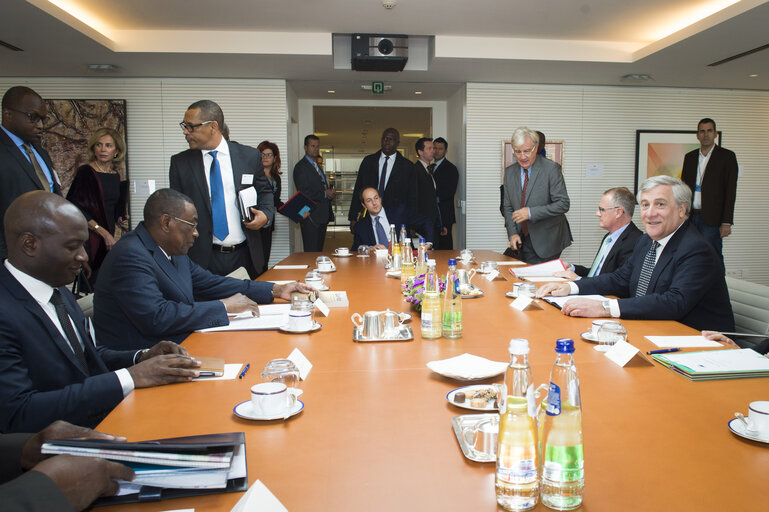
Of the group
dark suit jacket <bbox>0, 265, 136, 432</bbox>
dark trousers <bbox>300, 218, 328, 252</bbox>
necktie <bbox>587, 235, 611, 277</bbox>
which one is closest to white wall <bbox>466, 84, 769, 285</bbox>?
dark trousers <bbox>300, 218, 328, 252</bbox>

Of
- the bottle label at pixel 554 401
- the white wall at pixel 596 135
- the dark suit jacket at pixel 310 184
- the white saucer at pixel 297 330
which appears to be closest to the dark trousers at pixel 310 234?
the dark suit jacket at pixel 310 184

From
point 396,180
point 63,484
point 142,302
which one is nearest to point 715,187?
point 396,180

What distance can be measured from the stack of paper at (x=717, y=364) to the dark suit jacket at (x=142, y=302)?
1573mm

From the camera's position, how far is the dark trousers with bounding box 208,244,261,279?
3.57 metres

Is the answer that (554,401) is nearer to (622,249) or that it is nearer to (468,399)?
(468,399)

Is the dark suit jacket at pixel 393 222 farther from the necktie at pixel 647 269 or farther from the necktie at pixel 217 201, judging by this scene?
the necktie at pixel 647 269

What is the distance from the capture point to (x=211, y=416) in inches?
51.5

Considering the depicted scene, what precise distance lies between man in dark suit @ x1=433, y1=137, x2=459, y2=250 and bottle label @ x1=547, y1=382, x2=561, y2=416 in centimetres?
685

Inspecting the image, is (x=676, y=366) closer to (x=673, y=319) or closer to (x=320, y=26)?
(x=673, y=319)

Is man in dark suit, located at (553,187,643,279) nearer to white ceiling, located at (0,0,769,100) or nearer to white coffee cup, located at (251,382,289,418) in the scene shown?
white coffee cup, located at (251,382,289,418)

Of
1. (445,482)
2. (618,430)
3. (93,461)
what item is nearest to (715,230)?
(618,430)

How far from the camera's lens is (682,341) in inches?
75.2

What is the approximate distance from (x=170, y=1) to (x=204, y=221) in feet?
9.01

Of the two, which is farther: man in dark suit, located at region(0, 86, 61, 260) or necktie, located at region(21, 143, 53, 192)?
necktie, located at region(21, 143, 53, 192)
